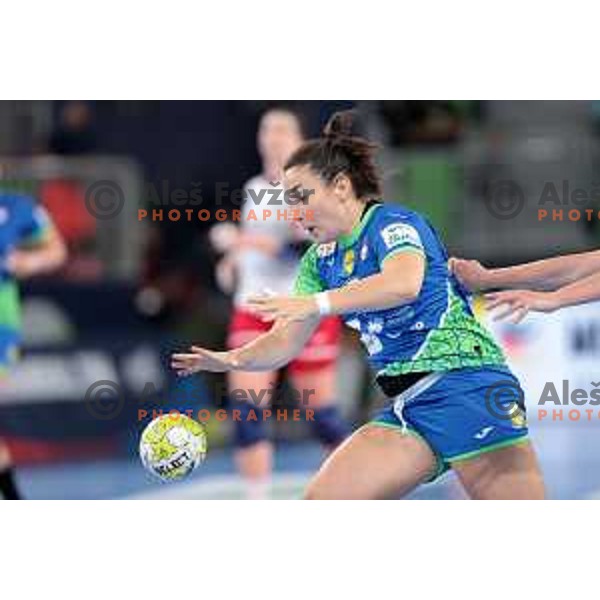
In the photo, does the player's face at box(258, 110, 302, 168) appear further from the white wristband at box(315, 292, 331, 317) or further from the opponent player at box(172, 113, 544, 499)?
the white wristband at box(315, 292, 331, 317)

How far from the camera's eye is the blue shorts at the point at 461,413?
6305 mm

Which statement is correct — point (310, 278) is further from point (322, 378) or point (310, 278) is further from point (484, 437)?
point (322, 378)

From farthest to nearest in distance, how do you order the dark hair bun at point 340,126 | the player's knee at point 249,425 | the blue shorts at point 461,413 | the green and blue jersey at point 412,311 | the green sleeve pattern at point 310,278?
the player's knee at point 249,425 → the dark hair bun at point 340,126 → the green sleeve pattern at point 310,278 → the green and blue jersey at point 412,311 → the blue shorts at point 461,413

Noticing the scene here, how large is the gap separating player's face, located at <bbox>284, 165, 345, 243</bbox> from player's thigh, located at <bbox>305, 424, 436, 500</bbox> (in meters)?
0.81

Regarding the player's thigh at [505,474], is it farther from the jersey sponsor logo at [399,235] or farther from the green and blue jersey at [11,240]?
the green and blue jersey at [11,240]

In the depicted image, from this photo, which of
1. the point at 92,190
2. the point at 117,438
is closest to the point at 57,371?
the point at 117,438

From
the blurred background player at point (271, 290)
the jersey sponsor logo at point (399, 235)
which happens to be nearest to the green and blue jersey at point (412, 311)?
the jersey sponsor logo at point (399, 235)

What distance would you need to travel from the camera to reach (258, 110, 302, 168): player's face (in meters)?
9.16

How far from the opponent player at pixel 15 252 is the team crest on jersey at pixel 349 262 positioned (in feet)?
10.1

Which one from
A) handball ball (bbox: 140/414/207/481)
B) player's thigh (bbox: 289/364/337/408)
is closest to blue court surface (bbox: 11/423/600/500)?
player's thigh (bbox: 289/364/337/408)

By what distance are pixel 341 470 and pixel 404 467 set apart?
0.22 meters

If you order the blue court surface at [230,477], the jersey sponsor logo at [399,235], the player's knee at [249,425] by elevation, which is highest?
the jersey sponsor logo at [399,235]

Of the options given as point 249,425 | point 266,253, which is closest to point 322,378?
point 249,425

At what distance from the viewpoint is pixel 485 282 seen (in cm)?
674
